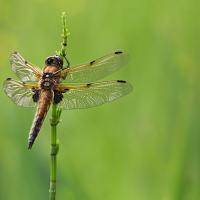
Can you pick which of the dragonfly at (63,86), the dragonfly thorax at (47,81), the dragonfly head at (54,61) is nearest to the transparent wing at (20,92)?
the dragonfly at (63,86)

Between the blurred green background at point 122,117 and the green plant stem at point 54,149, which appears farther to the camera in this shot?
the blurred green background at point 122,117

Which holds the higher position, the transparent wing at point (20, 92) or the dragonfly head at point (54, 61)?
the dragonfly head at point (54, 61)

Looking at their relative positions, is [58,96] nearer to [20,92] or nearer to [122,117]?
[20,92]

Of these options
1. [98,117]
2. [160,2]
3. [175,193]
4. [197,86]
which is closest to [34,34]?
[160,2]

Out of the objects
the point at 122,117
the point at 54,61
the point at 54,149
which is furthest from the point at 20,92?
the point at 122,117

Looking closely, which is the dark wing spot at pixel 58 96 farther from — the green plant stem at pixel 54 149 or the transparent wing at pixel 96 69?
the green plant stem at pixel 54 149

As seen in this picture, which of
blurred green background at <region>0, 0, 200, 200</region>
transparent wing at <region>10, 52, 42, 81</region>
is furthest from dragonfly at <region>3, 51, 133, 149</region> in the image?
blurred green background at <region>0, 0, 200, 200</region>

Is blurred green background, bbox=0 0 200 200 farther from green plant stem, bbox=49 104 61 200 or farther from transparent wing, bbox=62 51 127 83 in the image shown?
green plant stem, bbox=49 104 61 200
